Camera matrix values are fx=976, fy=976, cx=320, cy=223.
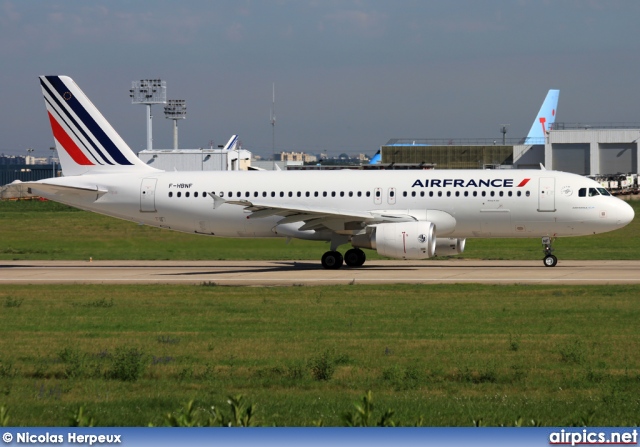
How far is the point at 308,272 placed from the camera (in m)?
35.9

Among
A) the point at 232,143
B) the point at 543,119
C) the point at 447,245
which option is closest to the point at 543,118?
the point at 543,119

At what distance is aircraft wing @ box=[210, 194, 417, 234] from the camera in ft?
115

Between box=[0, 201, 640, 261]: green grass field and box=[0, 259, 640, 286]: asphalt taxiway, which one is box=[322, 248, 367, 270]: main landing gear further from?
box=[0, 201, 640, 261]: green grass field

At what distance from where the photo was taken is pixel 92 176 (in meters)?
39.2

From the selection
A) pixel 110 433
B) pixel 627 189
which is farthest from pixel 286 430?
pixel 627 189

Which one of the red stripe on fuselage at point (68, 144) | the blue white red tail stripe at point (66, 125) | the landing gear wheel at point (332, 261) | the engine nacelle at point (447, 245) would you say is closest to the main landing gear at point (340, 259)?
the landing gear wheel at point (332, 261)

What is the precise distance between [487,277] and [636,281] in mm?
4792

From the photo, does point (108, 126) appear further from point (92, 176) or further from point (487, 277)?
point (487, 277)

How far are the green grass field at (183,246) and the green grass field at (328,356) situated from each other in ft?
57.4

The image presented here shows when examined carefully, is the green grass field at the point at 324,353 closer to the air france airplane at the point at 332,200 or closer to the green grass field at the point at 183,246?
the air france airplane at the point at 332,200

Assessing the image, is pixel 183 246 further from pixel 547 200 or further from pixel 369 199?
pixel 547 200

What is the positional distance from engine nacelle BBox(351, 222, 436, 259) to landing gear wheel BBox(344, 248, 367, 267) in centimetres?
317

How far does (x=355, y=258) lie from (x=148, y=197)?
8.53 m

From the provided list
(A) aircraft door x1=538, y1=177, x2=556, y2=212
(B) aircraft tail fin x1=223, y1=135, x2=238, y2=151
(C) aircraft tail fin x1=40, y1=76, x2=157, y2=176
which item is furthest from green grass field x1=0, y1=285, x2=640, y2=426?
(B) aircraft tail fin x1=223, y1=135, x2=238, y2=151
